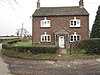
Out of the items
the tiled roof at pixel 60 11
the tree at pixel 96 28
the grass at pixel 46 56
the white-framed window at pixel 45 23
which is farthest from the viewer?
the white-framed window at pixel 45 23

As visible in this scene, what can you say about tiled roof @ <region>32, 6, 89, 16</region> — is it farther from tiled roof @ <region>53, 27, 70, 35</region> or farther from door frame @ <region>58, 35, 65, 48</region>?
door frame @ <region>58, 35, 65, 48</region>

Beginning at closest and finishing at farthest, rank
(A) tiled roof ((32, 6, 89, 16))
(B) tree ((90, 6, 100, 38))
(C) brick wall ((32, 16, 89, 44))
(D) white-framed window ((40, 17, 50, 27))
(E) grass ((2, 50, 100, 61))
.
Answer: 1. (E) grass ((2, 50, 100, 61))
2. (B) tree ((90, 6, 100, 38))
3. (C) brick wall ((32, 16, 89, 44))
4. (A) tiled roof ((32, 6, 89, 16))
5. (D) white-framed window ((40, 17, 50, 27))

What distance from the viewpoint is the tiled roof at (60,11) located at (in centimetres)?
4356

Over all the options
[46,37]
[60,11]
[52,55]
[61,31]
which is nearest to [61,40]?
[61,31]

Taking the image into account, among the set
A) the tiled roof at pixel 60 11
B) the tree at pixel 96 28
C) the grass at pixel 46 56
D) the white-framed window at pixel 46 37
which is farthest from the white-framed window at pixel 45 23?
the grass at pixel 46 56

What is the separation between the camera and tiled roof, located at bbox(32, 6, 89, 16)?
43562 millimetres

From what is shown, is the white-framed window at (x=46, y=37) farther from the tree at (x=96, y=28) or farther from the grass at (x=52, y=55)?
the grass at (x=52, y=55)

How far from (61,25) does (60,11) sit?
2.64 metres

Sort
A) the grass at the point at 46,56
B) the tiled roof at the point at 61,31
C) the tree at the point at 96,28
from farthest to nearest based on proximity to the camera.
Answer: the tiled roof at the point at 61,31 < the tree at the point at 96,28 < the grass at the point at 46,56

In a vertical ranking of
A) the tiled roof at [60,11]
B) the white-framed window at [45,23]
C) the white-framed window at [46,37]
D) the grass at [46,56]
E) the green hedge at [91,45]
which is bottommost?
the grass at [46,56]

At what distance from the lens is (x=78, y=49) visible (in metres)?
33.0

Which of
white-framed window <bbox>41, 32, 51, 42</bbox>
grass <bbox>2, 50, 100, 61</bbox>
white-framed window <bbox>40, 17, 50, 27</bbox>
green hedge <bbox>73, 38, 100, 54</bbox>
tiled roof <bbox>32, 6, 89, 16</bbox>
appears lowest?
grass <bbox>2, 50, 100, 61</bbox>

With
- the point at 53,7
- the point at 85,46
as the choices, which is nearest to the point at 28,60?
the point at 85,46

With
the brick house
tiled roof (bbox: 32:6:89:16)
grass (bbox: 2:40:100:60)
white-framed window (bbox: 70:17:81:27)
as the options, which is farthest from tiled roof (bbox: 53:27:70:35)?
grass (bbox: 2:40:100:60)
